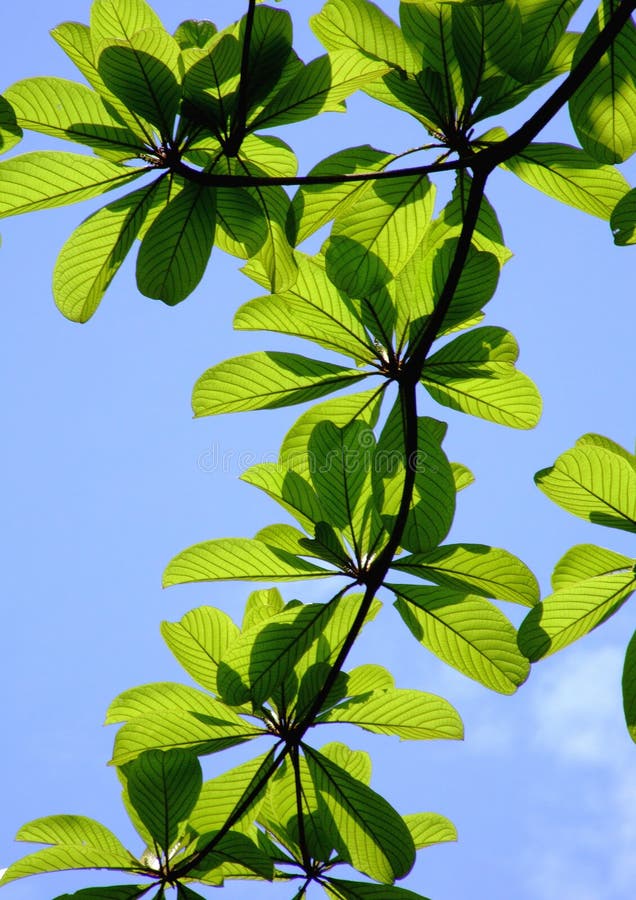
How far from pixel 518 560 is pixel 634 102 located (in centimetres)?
86

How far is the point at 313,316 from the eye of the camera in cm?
177

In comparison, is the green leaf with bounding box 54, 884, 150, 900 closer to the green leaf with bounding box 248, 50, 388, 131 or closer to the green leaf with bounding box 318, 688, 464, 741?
the green leaf with bounding box 318, 688, 464, 741

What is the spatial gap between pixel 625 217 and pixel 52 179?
1054mm

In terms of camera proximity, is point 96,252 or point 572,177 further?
point 572,177

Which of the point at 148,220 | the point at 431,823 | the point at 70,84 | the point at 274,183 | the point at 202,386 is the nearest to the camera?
the point at 274,183

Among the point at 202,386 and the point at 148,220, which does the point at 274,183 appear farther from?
the point at 202,386

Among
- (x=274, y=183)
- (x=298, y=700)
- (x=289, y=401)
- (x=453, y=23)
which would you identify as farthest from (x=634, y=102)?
(x=298, y=700)

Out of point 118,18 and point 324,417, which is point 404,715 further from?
point 118,18

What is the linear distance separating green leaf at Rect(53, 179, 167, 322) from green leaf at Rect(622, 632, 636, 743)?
3.91 feet

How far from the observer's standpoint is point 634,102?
4.98 feet

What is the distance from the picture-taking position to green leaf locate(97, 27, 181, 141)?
1.39 metres

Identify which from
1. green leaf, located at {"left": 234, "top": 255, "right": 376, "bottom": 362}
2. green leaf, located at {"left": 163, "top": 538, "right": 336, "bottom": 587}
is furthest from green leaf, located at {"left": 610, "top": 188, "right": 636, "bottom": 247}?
green leaf, located at {"left": 163, "top": 538, "right": 336, "bottom": 587}

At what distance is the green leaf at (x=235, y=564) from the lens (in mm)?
1661

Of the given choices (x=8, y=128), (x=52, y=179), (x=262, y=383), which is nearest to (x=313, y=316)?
(x=262, y=383)
